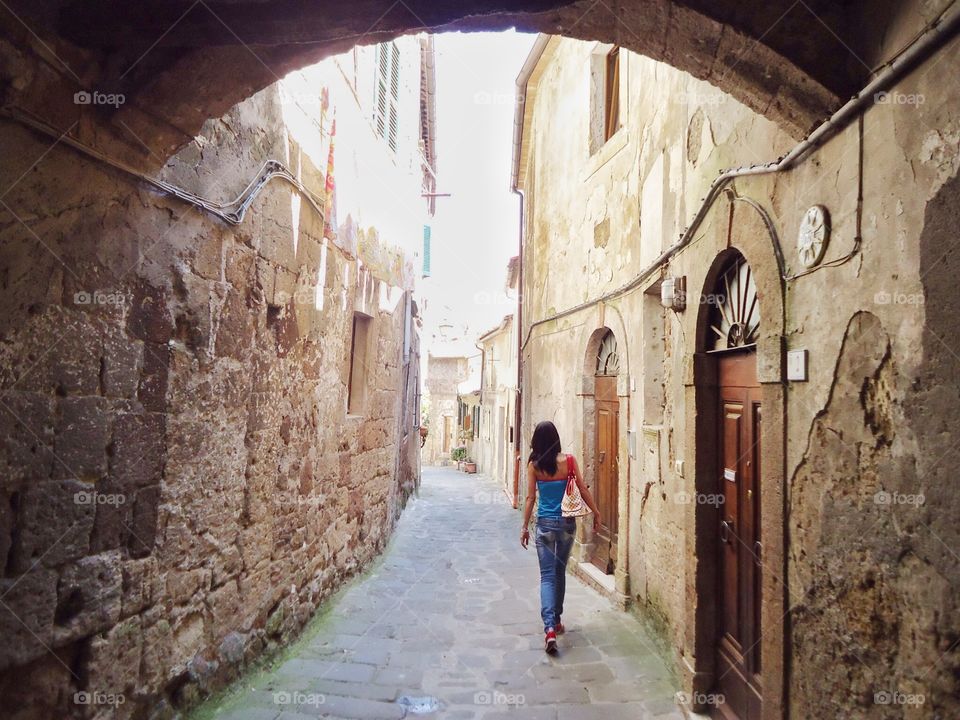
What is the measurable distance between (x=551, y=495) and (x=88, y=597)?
314cm

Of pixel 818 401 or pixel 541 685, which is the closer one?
pixel 818 401

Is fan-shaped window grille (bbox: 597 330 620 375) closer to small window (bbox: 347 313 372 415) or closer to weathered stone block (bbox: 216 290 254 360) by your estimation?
small window (bbox: 347 313 372 415)

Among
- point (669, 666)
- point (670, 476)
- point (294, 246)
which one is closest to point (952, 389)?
point (670, 476)

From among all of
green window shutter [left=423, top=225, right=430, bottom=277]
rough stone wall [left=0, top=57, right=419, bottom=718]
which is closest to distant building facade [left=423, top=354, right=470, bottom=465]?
green window shutter [left=423, top=225, right=430, bottom=277]

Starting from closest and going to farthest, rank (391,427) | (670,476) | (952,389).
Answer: (952,389), (670,476), (391,427)

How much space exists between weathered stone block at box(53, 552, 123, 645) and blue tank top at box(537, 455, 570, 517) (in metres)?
2.94

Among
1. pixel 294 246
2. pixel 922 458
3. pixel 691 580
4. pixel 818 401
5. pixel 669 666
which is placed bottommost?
pixel 669 666

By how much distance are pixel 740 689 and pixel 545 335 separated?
246 inches

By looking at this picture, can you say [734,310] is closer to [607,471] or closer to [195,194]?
[195,194]

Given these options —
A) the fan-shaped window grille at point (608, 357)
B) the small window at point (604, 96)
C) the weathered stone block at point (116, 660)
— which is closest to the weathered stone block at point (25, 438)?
the weathered stone block at point (116, 660)

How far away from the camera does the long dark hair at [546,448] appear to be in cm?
469

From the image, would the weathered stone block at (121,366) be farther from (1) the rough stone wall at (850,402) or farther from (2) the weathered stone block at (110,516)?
(1) the rough stone wall at (850,402)

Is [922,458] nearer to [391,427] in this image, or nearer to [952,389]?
[952,389]

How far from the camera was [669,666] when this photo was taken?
412 centimetres
